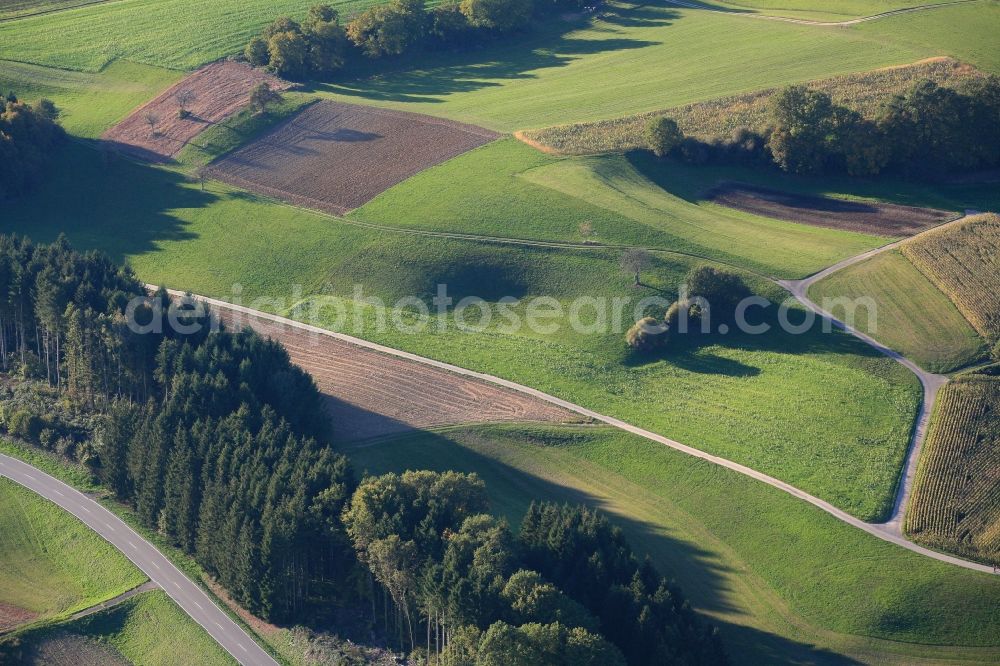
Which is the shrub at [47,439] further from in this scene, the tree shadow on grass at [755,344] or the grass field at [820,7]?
the grass field at [820,7]

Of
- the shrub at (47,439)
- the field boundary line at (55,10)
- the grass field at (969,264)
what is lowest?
the shrub at (47,439)

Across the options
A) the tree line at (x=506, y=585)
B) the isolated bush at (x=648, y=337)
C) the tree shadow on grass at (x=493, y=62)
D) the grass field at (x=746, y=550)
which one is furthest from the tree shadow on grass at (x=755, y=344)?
the tree shadow on grass at (x=493, y=62)

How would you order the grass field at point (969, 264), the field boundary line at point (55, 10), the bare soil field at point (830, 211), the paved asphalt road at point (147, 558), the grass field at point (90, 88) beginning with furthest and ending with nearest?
1. the field boundary line at point (55, 10)
2. the grass field at point (90, 88)
3. the bare soil field at point (830, 211)
4. the grass field at point (969, 264)
5. the paved asphalt road at point (147, 558)

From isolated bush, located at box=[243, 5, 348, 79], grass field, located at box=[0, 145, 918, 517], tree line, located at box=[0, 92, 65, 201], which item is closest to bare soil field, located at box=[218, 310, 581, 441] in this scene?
grass field, located at box=[0, 145, 918, 517]

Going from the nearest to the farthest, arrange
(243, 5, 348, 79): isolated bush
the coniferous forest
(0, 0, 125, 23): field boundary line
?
the coniferous forest → (243, 5, 348, 79): isolated bush → (0, 0, 125, 23): field boundary line

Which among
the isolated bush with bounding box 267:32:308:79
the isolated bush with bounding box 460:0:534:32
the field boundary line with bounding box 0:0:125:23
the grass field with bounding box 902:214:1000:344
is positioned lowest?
the grass field with bounding box 902:214:1000:344

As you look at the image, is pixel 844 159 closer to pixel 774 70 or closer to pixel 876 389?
pixel 774 70

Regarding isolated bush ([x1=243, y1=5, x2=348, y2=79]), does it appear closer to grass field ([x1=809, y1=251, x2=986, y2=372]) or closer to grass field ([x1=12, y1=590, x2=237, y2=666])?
grass field ([x1=809, y1=251, x2=986, y2=372])

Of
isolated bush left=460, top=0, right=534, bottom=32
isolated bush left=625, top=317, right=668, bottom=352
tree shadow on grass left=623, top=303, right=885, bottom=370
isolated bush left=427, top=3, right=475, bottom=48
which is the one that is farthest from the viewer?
isolated bush left=460, top=0, right=534, bottom=32
